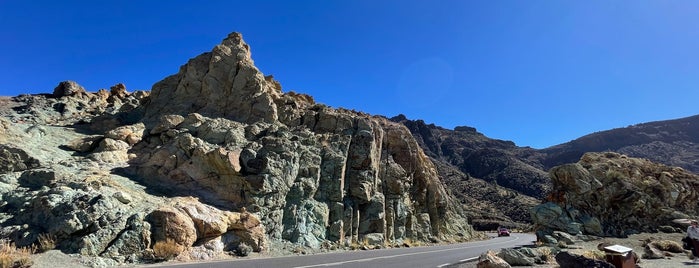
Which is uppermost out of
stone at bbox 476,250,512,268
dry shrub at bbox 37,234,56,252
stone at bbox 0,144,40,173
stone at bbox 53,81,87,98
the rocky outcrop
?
stone at bbox 53,81,87,98

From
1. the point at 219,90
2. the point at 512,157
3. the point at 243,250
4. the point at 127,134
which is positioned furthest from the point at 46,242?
the point at 512,157

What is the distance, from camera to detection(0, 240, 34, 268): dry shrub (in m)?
9.91

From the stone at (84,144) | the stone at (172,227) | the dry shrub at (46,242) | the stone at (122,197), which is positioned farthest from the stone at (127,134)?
the dry shrub at (46,242)

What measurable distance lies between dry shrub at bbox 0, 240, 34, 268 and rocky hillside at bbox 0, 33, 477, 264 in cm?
134

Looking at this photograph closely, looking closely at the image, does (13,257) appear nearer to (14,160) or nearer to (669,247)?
(14,160)

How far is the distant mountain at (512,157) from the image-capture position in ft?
257

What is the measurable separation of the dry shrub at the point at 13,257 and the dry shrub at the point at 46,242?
425 mm

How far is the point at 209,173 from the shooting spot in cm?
2119

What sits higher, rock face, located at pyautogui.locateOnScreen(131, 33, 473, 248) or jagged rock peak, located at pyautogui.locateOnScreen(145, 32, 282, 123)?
jagged rock peak, located at pyautogui.locateOnScreen(145, 32, 282, 123)

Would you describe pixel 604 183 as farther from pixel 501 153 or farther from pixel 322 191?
pixel 501 153

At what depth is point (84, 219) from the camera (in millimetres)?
13469

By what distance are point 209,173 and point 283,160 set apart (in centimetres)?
428

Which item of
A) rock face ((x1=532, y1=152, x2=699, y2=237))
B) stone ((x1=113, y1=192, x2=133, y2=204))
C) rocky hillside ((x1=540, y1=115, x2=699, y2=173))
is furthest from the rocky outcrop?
rocky hillside ((x1=540, y1=115, x2=699, y2=173))

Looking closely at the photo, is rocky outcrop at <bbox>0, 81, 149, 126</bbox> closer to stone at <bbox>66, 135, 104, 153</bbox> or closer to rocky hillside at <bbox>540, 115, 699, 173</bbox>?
stone at <bbox>66, 135, 104, 153</bbox>
